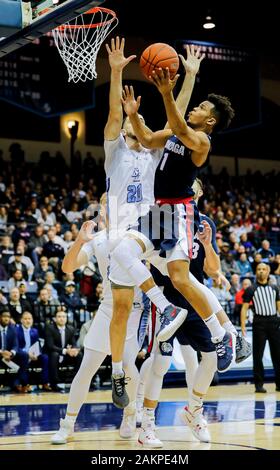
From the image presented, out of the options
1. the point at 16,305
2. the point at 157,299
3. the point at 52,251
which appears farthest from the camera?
the point at 52,251

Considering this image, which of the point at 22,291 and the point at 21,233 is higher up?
the point at 21,233

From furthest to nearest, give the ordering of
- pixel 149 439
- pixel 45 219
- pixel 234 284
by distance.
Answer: pixel 45 219 → pixel 234 284 → pixel 149 439

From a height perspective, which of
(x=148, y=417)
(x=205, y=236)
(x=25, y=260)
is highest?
(x=205, y=236)

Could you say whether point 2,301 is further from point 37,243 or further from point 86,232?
point 86,232

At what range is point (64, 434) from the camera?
6879mm

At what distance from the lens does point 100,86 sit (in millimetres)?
26188

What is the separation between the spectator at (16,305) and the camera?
1386 centimetres

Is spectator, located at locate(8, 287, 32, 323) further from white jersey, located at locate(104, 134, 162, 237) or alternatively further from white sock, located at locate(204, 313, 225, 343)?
white sock, located at locate(204, 313, 225, 343)

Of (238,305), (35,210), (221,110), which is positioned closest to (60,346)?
(238,305)

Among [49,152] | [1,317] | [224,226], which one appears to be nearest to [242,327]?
[1,317]

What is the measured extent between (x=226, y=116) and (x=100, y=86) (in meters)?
19.8

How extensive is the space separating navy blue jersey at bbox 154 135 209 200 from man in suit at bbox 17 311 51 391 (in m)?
7.30

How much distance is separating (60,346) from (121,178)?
7.19 metres
